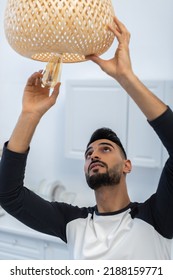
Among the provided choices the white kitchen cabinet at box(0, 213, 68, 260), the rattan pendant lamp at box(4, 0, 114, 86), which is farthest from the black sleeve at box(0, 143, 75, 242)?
the white kitchen cabinet at box(0, 213, 68, 260)

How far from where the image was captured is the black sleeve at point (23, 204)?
3.35ft

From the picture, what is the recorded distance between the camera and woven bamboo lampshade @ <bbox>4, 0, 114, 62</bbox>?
0.58 metres

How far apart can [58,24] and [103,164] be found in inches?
28.5

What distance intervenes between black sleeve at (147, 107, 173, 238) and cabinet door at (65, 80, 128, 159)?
1018 mm

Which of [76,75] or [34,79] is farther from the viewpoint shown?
[76,75]

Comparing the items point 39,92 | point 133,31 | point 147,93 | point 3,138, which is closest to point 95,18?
point 147,93

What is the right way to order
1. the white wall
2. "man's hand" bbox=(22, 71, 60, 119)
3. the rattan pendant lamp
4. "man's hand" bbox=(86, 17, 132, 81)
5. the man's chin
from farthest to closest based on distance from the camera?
the white wall → the man's chin → "man's hand" bbox=(22, 71, 60, 119) → "man's hand" bbox=(86, 17, 132, 81) → the rattan pendant lamp

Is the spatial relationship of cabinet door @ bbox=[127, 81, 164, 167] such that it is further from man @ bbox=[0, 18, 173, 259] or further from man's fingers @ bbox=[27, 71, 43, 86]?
man's fingers @ bbox=[27, 71, 43, 86]

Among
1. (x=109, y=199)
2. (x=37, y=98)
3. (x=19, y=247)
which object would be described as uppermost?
(x=37, y=98)

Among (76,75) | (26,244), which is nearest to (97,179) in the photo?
(26,244)

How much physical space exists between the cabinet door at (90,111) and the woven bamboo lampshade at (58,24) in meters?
1.44

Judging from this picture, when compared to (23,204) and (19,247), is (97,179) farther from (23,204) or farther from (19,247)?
(19,247)

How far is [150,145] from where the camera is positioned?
6.63 ft

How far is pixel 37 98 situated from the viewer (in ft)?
3.34
